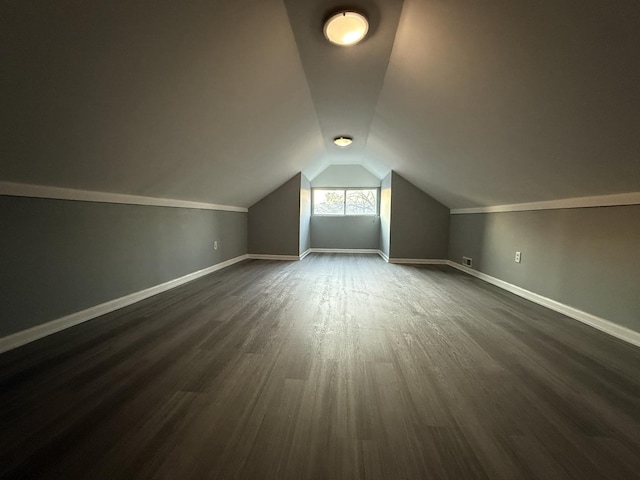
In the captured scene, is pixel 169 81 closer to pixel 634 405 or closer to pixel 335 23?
pixel 335 23

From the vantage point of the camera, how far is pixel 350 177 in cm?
701

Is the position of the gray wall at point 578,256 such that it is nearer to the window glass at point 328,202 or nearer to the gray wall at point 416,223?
the gray wall at point 416,223

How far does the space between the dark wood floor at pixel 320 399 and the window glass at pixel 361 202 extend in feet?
15.7

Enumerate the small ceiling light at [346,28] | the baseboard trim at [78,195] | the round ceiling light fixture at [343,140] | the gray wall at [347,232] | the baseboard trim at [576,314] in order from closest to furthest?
the baseboard trim at [78,195] → the small ceiling light at [346,28] → the baseboard trim at [576,314] → the round ceiling light fixture at [343,140] → the gray wall at [347,232]

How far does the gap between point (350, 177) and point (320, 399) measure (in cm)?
619

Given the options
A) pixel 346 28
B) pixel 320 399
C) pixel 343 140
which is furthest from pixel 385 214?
pixel 320 399

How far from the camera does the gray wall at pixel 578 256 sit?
211 cm

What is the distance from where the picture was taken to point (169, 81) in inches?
71.7

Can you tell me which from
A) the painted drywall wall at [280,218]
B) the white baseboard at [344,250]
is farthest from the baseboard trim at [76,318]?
the white baseboard at [344,250]

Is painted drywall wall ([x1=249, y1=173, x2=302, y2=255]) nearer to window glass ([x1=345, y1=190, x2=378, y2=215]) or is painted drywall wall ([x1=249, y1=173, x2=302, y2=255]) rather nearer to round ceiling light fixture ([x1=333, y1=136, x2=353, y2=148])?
round ceiling light fixture ([x1=333, y1=136, x2=353, y2=148])

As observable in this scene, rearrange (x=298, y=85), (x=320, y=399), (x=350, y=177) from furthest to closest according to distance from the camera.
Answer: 1. (x=350, y=177)
2. (x=298, y=85)
3. (x=320, y=399)

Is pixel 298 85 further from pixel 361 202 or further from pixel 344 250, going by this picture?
pixel 344 250

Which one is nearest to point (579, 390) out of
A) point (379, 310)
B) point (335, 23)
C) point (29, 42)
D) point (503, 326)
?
point (503, 326)

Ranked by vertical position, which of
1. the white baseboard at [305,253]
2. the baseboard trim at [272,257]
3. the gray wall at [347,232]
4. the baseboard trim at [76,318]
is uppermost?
the gray wall at [347,232]
